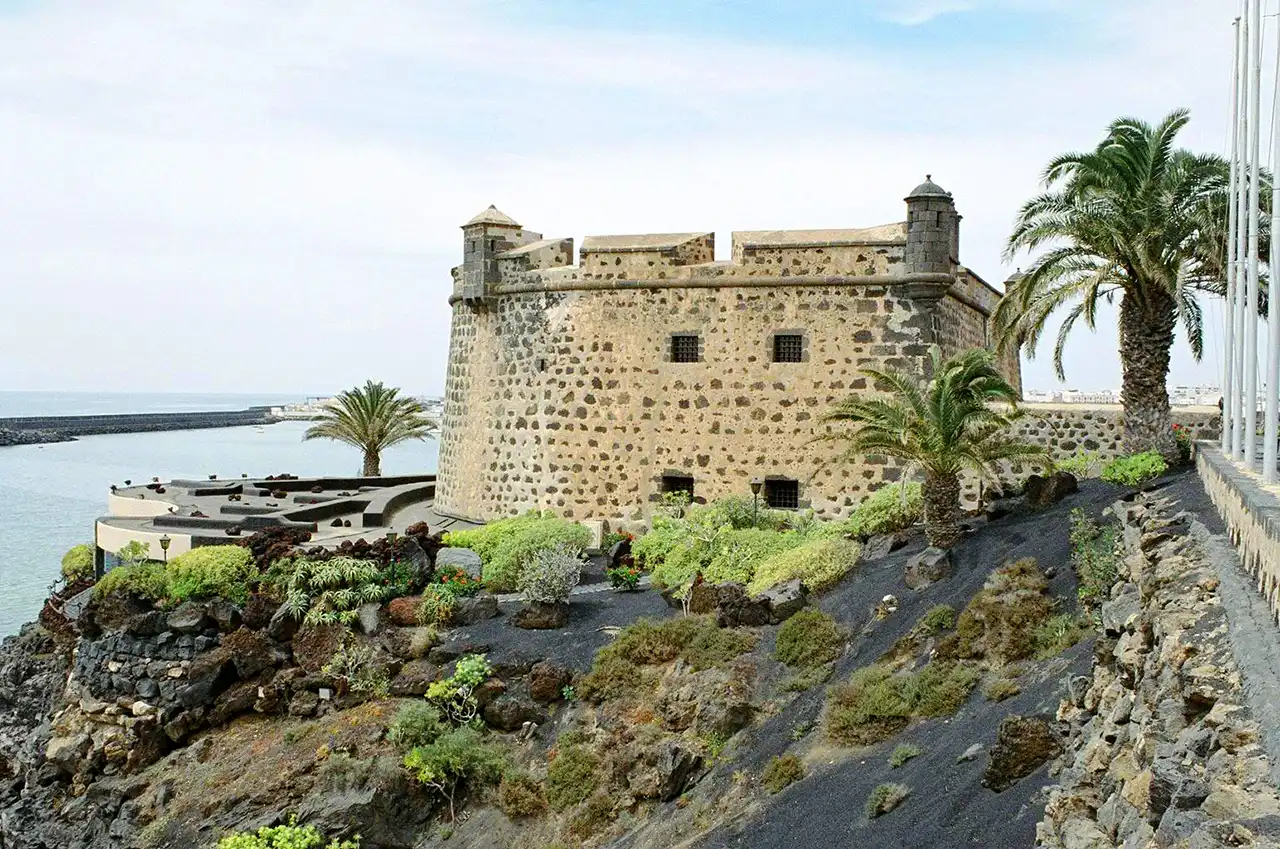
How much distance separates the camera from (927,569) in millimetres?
15883

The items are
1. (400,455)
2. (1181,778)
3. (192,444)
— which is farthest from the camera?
(192,444)

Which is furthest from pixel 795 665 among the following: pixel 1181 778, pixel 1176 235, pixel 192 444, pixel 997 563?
pixel 192 444

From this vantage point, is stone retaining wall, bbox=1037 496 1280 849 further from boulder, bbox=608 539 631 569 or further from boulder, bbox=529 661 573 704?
boulder, bbox=608 539 631 569

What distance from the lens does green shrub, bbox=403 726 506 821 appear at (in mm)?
15641

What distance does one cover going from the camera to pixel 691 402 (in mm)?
22922

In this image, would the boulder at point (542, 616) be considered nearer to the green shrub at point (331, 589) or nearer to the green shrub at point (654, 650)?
the green shrub at point (654, 650)

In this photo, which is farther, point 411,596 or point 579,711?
point 411,596

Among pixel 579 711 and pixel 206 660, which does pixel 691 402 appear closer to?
pixel 579 711

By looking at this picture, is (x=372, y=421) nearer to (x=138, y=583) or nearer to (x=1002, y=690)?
(x=138, y=583)

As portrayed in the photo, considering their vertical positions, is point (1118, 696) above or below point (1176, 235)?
below

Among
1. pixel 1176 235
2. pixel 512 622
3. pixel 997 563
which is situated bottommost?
pixel 512 622

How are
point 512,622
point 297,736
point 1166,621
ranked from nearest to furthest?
point 1166,621
point 297,736
point 512,622

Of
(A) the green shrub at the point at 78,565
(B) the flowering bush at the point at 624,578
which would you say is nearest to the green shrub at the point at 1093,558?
(B) the flowering bush at the point at 624,578

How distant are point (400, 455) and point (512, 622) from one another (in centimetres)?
8163
